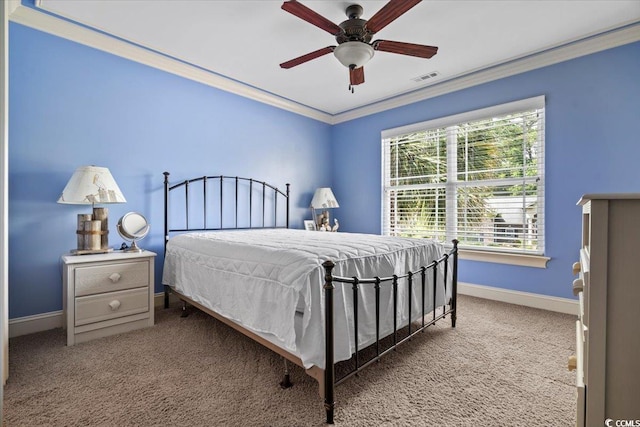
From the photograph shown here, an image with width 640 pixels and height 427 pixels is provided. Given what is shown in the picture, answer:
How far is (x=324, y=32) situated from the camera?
8.44 ft

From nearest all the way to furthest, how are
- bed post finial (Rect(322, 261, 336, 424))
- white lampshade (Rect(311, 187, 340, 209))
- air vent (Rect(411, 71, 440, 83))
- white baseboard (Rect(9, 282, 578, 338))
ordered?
bed post finial (Rect(322, 261, 336, 424)) < white baseboard (Rect(9, 282, 578, 338)) < air vent (Rect(411, 71, 440, 83)) < white lampshade (Rect(311, 187, 340, 209))

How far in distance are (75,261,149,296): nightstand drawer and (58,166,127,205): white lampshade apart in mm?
505

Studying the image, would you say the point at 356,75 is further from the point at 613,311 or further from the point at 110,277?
the point at 110,277

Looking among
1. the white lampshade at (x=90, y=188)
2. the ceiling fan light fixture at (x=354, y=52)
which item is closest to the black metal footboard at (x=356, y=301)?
the ceiling fan light fixture at (x=354, y=52)

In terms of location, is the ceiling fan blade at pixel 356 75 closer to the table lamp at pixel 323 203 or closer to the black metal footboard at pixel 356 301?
the black metal footboard at pixel 356 301

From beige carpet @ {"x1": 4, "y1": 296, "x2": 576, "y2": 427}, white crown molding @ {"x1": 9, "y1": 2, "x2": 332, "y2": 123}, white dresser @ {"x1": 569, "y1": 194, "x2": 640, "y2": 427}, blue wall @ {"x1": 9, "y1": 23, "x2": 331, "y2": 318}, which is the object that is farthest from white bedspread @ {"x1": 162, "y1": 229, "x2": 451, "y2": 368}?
white crown molding @ {"x1": 9, "y1": 2, "x2": 332, "y2": 123}

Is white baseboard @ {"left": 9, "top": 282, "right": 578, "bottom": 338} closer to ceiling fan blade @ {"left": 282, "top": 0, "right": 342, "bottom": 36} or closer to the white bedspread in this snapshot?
the white bedspread

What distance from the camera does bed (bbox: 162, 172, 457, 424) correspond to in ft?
4.77

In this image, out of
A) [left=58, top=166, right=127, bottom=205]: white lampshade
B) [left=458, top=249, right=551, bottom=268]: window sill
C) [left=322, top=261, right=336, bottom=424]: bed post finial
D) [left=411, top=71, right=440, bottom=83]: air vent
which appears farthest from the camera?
[left=411, top=71, right=440, bottom=83]: air vent

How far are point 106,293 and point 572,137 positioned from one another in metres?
4.25

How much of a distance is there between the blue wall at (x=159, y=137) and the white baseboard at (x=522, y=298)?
3.0 inches

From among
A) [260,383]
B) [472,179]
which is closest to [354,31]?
[472,179]

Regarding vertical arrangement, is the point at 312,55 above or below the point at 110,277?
above

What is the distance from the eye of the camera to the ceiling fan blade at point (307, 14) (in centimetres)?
179
